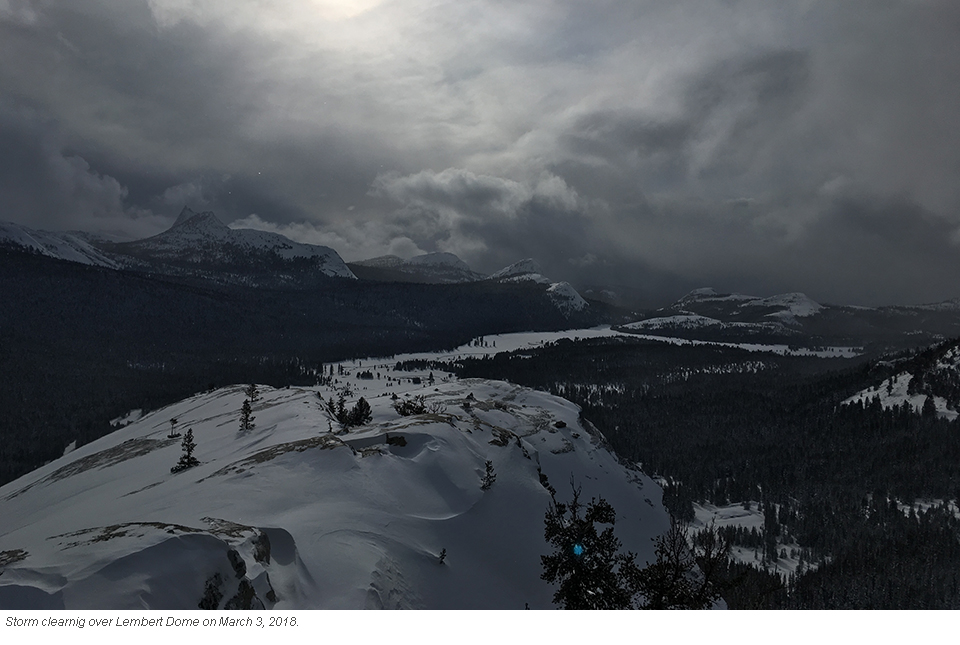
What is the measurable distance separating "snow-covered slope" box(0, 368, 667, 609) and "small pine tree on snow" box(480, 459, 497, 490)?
1.74ft

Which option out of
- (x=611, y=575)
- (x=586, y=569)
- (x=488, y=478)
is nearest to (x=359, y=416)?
(x=488, y=478)

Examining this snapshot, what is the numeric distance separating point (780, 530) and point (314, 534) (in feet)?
562

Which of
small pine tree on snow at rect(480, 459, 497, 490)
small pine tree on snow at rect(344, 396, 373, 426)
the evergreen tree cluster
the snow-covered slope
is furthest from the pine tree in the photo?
small pine tree on snow at rect(344, 396, 373, 426)

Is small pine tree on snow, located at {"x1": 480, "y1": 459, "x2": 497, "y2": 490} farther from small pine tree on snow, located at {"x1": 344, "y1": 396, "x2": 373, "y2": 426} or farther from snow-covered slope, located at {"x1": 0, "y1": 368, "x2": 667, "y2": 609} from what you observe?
small pine tree on snow, located at {"x1": 344, "y1": 396, "x2": 373, "y2": 426}

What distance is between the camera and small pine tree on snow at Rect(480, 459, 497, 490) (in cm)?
4616

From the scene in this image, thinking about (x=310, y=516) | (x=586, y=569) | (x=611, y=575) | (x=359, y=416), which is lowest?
(x=359, y=416)

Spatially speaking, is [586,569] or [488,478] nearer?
[586,569]

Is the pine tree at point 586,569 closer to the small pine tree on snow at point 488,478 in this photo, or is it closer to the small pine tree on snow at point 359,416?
the small pine tree on snow at point 488,478

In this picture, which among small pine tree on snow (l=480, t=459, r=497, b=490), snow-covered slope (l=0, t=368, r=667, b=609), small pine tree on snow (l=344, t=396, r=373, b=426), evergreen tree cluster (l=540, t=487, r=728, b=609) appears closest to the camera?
evergreen tree cluster (l=540, t=487, r=728, b=609)

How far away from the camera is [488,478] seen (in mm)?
47094

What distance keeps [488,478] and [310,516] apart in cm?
2026

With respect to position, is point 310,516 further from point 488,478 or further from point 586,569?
point 488,478

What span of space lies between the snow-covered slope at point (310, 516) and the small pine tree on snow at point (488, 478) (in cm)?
53
